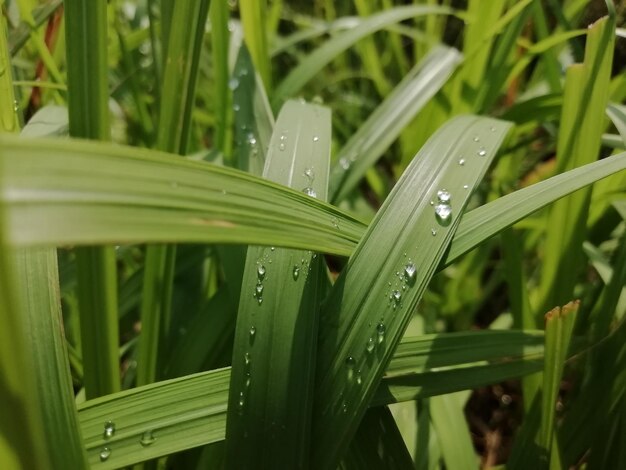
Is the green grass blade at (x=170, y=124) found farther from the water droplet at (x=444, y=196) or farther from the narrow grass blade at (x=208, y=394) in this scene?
the water droplet at (x=444, y=196)

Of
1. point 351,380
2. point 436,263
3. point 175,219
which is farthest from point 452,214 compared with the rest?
point 175,219

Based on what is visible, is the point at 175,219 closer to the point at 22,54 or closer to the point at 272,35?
the point at 22,54

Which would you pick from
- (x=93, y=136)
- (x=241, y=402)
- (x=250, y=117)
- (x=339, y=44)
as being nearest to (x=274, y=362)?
(x=241, y=402)

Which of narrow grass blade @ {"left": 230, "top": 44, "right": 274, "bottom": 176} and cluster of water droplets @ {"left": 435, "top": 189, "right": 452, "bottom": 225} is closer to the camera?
cluster of water droplets @ {"left": 435, "top": 189, "right": 452, "bottom": 225}

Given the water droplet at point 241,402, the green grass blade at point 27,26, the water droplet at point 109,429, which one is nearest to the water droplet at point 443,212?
the water droplet at point 241,402

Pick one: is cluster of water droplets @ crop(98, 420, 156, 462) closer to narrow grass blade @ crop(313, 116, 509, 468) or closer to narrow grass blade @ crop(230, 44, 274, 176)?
narrow grass blade @ crop(313, 116, 509, 468)

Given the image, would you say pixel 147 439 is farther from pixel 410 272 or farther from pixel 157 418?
pixel 410 272

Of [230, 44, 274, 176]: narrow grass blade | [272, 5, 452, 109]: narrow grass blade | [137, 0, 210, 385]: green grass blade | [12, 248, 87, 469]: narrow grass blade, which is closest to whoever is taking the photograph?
[12, 248, 87, 469]: narrow grass blade

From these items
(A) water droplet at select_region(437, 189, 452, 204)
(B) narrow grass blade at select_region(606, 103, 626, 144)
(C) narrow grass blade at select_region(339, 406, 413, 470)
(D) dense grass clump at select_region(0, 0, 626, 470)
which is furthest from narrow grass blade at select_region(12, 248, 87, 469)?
(B) narrow grass blade at select_region(606, 103, 626, 144)
